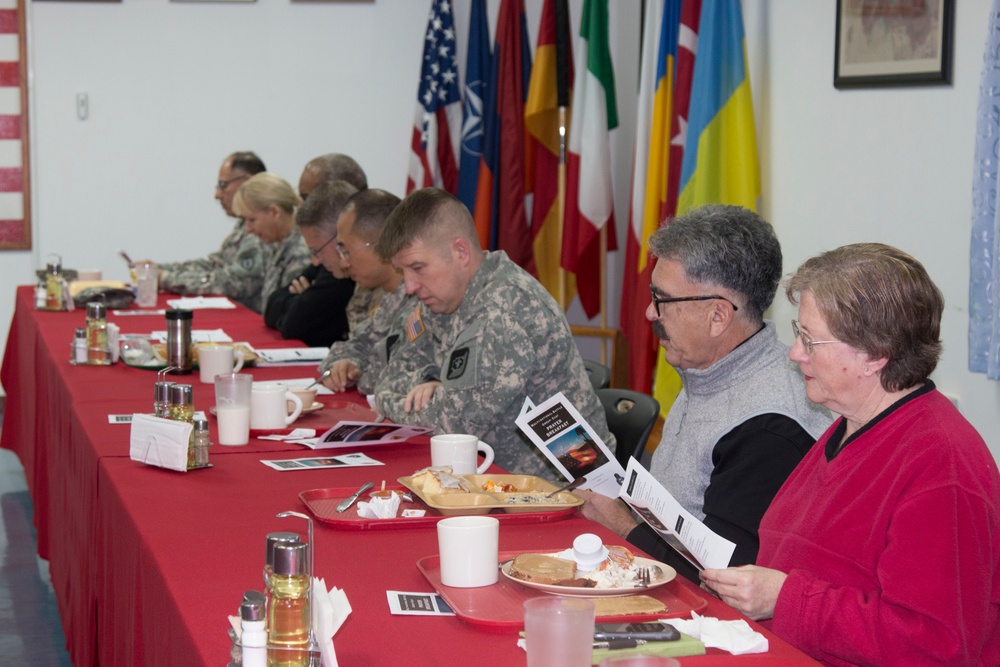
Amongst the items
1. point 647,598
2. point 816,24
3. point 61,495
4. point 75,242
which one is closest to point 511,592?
point 647,598

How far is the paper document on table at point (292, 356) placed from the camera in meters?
3.83

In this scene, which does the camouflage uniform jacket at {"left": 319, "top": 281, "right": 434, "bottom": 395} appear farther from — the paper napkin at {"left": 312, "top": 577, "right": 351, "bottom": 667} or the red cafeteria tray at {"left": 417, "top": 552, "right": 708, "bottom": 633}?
the paper napkin at {"left": 312, "top": 577, "right": 351, "bottom": 667}

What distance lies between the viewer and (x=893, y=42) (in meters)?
3.74

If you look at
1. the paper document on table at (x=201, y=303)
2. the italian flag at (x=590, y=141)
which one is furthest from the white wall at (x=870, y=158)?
the paper document on table at (x=201, y=303)

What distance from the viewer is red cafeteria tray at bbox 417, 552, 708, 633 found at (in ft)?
4.83

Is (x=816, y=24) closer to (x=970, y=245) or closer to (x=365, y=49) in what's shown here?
(x=970, y=245)

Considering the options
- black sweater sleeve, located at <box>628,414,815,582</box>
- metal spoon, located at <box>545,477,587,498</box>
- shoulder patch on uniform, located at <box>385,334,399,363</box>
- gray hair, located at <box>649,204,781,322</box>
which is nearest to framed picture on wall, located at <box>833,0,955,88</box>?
gray hair, located at <box>649,204,781,322</box>

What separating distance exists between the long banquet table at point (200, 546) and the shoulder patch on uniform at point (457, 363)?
17 centimetres

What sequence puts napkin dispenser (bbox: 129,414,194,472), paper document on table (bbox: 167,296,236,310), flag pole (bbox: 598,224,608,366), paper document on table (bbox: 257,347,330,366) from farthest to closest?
flag pole (bbox: 598,224,608,366) < paper document on table (bbox: 167,296,236,310) < paper document on table (bbox: 257,347,330,366) < napkin dispenser (bbox: 129,414,194,472)

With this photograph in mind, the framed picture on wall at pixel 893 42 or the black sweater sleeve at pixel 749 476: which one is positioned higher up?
the framed picture on wall at pixel 893 42

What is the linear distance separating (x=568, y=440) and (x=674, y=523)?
0.49 meters

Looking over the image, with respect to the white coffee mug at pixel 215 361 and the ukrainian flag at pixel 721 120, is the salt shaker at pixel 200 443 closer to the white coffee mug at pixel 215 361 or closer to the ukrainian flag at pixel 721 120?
the white coffee mug at pixel 215 361

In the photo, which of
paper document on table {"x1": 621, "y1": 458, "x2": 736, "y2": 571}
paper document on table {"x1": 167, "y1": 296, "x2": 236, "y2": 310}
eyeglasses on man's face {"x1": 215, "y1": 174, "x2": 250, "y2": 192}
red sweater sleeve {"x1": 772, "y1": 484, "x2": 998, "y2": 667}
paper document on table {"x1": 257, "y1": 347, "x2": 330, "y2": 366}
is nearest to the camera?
red sweater sleeve {"x1": 772, "y1": 484, "x2": 998, "y2": 667}

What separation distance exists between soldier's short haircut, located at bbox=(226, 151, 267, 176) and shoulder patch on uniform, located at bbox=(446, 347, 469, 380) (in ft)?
12.5
